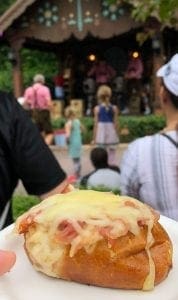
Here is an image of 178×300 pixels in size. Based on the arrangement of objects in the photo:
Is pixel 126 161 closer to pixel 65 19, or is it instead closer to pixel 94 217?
pixel 94 217

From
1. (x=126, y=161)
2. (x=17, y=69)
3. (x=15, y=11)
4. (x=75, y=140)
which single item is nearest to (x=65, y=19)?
(x=15, y=11)

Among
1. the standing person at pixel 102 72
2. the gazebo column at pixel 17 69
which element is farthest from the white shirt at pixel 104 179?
the standing person at pixel 102 72

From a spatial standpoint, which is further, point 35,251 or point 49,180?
point 49,180

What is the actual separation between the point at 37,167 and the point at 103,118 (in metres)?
9.50

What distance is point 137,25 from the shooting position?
15.2 m

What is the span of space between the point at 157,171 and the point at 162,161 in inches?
2.0

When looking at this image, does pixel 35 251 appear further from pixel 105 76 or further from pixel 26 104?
pixel 105 76

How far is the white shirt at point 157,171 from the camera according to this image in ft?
8.66

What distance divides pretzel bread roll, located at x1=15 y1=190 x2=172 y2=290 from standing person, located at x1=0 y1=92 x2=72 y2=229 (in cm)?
103

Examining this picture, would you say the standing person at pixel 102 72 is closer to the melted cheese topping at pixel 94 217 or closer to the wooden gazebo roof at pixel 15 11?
the wooden gazebo roof at pixel 15 11

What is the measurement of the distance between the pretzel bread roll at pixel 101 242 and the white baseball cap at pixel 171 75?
4.55 ft

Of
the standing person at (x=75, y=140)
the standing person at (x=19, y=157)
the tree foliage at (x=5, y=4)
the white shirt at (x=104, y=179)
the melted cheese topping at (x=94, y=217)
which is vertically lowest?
the standing person at (x=75, y=140)

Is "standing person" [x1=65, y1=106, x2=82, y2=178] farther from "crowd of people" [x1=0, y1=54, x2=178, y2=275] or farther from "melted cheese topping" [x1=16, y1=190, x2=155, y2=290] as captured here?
"melted cheese topping" [x1=16, y1=190, x2=155, y2=290]

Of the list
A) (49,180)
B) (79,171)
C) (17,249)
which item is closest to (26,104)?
(79,171)
